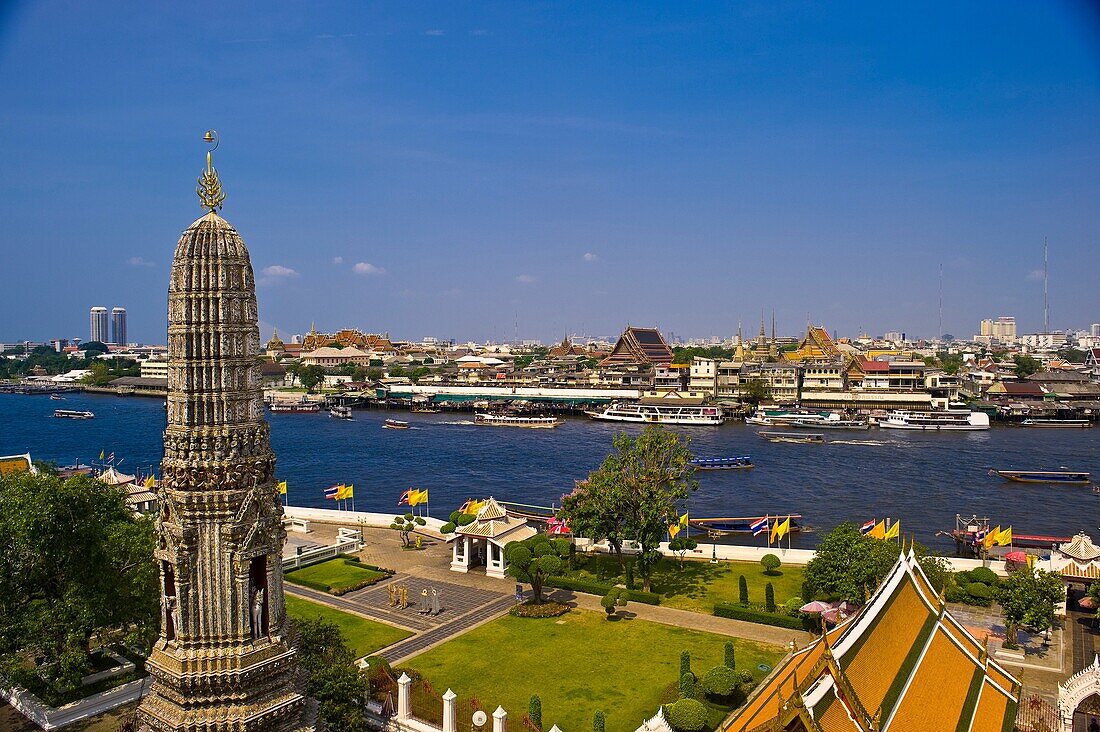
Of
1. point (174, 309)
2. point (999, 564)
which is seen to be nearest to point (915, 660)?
point (174, 309)

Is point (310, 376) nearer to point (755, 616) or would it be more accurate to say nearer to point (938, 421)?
point (938, 421)

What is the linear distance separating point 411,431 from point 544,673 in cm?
8445

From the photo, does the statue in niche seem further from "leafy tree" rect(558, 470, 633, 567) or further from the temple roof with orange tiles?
"leafy tree" rect(558, 470, 633, 567)

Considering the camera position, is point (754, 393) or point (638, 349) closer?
point (754, 393)

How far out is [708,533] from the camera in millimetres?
48531

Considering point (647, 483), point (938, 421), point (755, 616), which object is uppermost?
point (647, 483)

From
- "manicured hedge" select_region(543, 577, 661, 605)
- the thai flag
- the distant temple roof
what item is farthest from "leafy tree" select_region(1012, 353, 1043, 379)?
"manicured hedge" select_region(543, 577, 661, 605)

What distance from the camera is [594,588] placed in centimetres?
3244

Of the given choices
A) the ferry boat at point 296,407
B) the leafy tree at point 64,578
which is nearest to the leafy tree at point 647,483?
the leafy tree at point 64,578

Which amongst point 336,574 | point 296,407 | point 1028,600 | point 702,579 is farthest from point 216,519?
point 296,407

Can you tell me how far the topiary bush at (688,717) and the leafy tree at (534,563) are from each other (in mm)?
10405

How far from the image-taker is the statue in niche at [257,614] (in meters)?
13.7

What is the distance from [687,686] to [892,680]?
313 inches

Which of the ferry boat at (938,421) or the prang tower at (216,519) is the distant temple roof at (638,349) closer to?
the ferry boat at (938,421)
